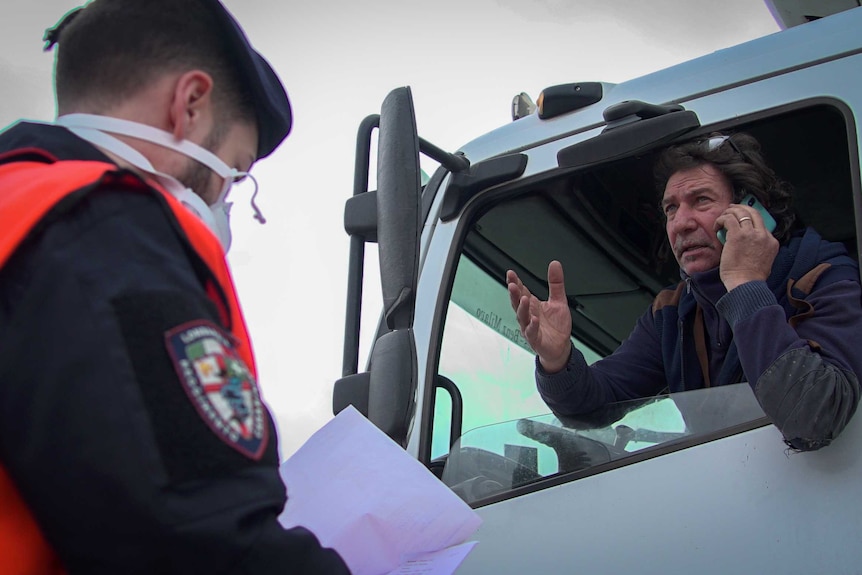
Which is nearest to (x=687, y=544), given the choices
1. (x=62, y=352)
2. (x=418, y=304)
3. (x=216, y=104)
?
(x=418, y=304)

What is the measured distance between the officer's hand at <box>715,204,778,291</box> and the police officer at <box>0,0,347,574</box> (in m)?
1.29

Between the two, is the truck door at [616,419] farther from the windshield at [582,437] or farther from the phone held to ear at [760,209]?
the phone held to ear at [760,209]

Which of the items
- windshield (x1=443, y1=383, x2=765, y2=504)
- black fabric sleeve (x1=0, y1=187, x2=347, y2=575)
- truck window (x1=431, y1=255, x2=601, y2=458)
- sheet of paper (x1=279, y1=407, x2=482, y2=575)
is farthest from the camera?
truck window (x1=431, y1=255, x2=601, y2=458)

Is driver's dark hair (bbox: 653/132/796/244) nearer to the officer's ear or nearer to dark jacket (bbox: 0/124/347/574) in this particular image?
the officer's ear

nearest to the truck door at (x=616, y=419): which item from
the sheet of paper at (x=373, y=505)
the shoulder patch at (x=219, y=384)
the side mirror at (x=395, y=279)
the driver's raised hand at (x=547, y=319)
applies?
the driver's raised hand at (x=547, y=319)

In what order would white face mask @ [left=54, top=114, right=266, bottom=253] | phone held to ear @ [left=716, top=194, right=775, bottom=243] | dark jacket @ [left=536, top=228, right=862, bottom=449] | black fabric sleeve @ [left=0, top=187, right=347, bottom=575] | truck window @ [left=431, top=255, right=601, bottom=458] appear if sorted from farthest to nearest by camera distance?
truck window @ [left=431, top=255, right=601, bottom=458] < phone held to ear @ [left=716, top=194, right=775, bottom=243] < dark jacket @ [left=536, top=228, right=862, bottom=449] < white face mask @ [left=54, top=114, right=266, bottom=253] < black fabric sleeve @ [left=0, top=187, right=347, bottom=575]

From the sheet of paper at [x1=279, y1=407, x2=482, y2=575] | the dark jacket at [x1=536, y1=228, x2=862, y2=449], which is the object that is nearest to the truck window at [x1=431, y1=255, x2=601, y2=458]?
the dark jacket at [x1=536, y1=228, x2=862, y2=449]

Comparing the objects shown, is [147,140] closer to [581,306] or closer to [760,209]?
[760,209]

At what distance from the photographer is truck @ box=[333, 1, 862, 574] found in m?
1.68

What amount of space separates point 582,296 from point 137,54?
7.38 ft

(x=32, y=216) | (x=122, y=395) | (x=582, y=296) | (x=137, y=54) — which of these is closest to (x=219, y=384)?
(x=122, y=395)

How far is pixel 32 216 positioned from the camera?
0.78 meters

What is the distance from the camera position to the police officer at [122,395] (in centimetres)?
75

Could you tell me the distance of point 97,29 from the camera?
113 cm
